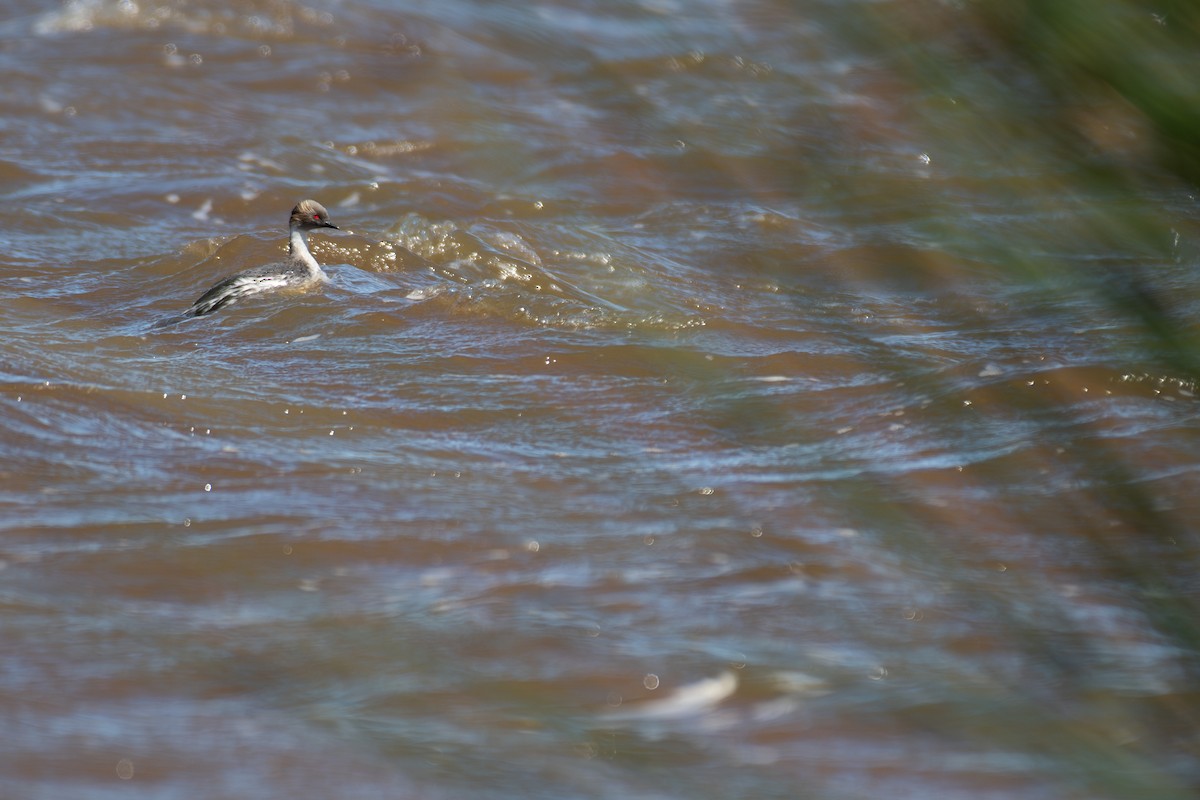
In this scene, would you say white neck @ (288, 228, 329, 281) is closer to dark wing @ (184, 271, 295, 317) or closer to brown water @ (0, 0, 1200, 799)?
dark wing @ (184, 271, 295, 317)

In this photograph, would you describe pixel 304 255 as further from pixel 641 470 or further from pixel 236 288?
pixel 641 470

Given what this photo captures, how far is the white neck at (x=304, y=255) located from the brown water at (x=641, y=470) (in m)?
0.24

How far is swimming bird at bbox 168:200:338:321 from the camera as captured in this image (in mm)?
7844

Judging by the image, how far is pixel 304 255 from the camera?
8.30 meters

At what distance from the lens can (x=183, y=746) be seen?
11.4 feet

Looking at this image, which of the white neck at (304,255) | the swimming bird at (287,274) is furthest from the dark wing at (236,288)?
the white neck at (304,255)

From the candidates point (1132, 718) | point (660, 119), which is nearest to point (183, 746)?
point (1132, 718)

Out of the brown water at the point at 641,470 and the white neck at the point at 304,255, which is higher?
the brown water at the point at 641,470

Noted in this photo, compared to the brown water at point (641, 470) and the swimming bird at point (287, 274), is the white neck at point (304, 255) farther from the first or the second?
the brown water at point (641, 470)

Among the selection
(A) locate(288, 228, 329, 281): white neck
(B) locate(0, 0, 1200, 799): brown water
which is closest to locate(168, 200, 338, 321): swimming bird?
(A) locate(288, 228, 329, 281): white neck

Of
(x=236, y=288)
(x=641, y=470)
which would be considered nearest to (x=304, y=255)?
(x=236, y=288)

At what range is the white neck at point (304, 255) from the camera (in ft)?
27.2

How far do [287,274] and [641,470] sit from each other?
137 inches

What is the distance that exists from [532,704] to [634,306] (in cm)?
464
